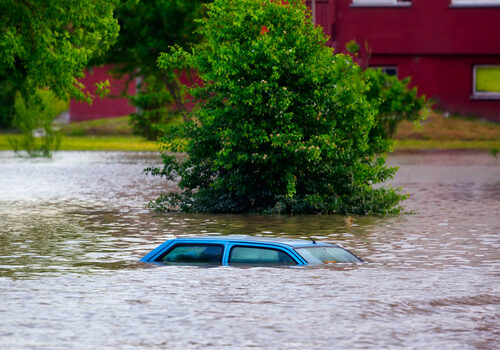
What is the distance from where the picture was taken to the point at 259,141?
21844mm

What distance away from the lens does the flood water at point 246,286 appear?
9953 mm

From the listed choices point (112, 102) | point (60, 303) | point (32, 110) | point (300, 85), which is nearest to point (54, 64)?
point (300, 85)

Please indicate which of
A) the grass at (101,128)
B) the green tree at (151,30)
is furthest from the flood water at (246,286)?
→ the grass at (101,128)

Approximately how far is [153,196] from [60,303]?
15.0 m

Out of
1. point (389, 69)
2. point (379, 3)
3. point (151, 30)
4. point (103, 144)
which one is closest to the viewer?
point (151, 30)

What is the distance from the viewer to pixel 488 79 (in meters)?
50.1

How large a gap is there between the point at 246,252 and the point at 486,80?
37.9m

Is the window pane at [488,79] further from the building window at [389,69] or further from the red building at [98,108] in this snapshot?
the red building at [98,108]

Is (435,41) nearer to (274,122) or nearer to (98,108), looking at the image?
(98,108)

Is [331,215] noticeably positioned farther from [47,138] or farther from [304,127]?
[47,138]

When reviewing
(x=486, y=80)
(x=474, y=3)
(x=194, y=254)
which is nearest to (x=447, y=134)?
(x=486, y=80)

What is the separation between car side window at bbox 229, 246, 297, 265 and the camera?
13875 mm

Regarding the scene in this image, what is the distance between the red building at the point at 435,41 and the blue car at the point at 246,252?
1382 inches

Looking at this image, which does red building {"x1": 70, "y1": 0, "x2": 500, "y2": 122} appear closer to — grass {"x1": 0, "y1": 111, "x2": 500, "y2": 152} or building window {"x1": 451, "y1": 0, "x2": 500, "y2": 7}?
building window {"x1": 451, "y1": 0, "x2": 500, "y2": 7}
